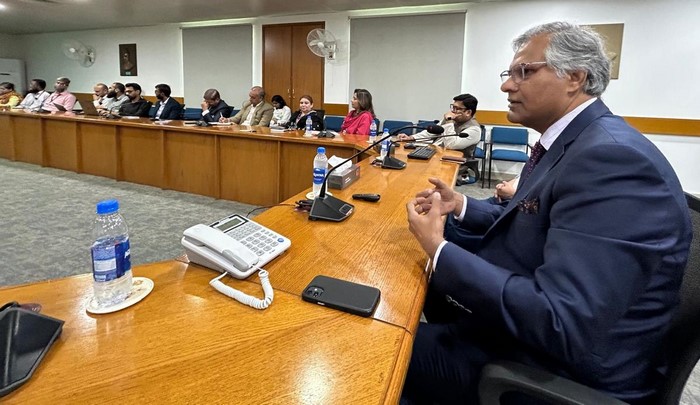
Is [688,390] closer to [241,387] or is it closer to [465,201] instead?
[465,201]

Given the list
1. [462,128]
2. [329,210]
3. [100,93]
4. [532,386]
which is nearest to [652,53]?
[462,128]

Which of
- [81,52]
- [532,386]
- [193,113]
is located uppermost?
[81,52]

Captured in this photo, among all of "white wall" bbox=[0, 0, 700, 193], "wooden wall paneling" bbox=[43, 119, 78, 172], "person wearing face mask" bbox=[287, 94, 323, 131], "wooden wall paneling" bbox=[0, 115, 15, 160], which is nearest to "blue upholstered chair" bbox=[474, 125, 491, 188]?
"white wall" bbox=[0, 0, 700, 193]

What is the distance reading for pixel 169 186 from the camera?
473 cm

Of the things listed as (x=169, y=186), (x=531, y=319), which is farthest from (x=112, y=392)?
(x=169, y=186)

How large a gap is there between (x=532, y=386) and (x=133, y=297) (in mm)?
824

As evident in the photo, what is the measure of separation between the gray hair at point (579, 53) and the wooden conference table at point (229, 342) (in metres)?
0.61

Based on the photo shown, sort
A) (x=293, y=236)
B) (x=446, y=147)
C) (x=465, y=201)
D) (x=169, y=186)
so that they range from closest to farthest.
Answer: (x=293, y=236) < (x=465, y=201) < (x=446, y=147) < (x=169, y=186)

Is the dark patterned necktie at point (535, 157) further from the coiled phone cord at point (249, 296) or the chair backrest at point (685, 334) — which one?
the coiled phone cord at point (249, 296)

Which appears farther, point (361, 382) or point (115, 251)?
point (115, 251)

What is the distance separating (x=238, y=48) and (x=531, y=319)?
7.84 metres

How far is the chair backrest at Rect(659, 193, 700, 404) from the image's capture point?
74 cm

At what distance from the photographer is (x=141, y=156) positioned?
4828 millimetres

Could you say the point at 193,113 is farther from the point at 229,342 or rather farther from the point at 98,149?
the point at 229,342
